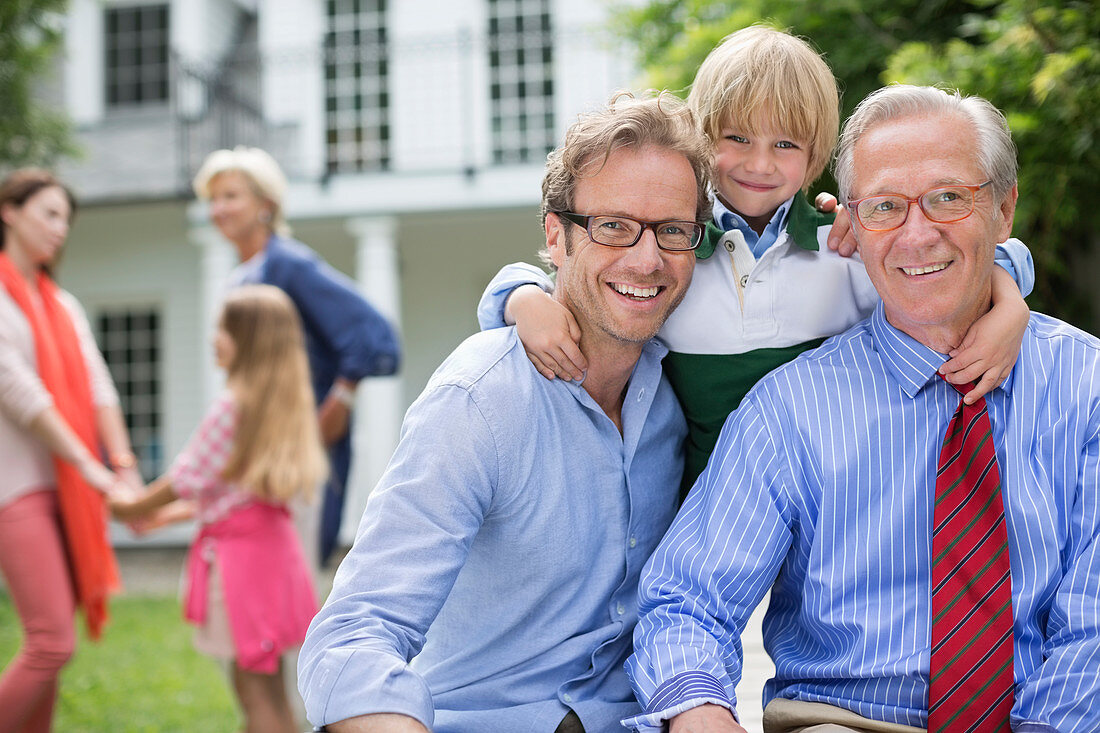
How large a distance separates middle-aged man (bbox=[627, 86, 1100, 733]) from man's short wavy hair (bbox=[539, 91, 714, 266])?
0.29 meters

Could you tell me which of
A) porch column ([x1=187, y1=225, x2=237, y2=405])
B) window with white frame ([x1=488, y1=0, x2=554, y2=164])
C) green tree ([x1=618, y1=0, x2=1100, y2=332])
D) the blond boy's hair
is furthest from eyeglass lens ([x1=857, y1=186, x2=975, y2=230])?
window with white frame ([x1=488, y1=0, x2=554, y2=164])

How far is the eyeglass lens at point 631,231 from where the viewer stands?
215cm

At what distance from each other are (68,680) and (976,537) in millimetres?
6338

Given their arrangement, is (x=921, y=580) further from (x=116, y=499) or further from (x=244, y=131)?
(x=244, y=131)

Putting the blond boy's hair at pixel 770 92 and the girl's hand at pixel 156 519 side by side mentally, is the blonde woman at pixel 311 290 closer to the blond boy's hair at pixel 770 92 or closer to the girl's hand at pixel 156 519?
the girl's hand at pixel 156 519

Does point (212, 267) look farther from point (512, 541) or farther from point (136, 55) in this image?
point (512, 541)

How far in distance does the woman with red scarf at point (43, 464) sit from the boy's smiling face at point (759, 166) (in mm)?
3026

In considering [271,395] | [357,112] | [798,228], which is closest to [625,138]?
[798,228]

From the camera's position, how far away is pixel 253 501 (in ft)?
14.1

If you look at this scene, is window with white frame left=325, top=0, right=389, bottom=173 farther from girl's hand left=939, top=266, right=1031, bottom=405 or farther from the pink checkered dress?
girl's hand left=939, top=266, right=1031, bottom=405

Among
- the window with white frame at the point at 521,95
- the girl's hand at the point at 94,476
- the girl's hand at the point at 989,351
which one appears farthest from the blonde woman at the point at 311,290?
the window with white frame at the point at 521,95

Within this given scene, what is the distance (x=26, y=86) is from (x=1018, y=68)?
8.87 metres

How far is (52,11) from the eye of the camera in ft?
31.5

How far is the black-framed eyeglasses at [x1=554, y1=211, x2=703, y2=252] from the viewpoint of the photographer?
84.6 inches
